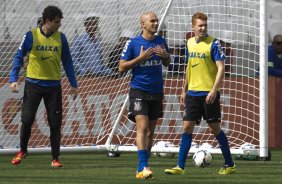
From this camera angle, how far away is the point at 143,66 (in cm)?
1055

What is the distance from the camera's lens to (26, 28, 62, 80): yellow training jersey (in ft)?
39.5

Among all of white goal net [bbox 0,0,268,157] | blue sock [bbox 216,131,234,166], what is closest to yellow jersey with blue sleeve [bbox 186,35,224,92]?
blue sock [bbox 216,131,234,166]

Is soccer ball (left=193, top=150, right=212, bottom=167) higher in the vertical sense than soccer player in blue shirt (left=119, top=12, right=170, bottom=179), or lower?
lower

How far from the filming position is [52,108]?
12070 mm

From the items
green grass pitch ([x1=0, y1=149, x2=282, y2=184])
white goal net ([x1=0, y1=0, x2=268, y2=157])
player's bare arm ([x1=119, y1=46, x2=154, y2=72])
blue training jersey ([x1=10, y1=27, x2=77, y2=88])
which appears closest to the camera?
green grass pitch ([x1=0, y1=149, x2=282, y2=184])

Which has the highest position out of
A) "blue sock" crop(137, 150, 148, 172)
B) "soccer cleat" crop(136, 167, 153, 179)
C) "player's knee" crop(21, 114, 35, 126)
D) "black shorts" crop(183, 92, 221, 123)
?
"black shorts" crop(183, 92, 221, 123)

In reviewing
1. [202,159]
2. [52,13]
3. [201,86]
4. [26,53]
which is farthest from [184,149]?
[26,53]

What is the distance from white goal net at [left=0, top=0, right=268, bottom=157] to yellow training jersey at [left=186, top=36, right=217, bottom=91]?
374 cm

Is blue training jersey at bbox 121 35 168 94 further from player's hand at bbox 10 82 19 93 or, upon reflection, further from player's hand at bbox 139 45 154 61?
player's hand at bbox 10 82 19 93

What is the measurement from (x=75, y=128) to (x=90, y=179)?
5211 millimetres

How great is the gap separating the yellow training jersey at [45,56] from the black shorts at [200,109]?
1.93m

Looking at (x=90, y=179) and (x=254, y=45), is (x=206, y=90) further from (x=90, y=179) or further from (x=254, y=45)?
(x=254, y=45)

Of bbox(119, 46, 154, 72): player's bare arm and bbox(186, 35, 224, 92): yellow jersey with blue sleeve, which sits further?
bbox(186, 35, 224, 92): yellow jersey with blue sleeve

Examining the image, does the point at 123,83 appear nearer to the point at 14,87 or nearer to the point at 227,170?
the point at 14,87
